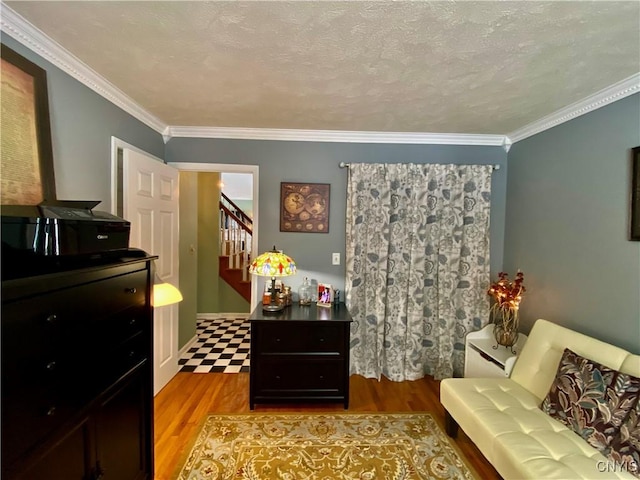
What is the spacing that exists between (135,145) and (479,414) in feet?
10.2

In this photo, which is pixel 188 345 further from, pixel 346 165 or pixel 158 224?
pixel 346 165

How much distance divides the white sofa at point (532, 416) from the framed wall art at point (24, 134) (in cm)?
265

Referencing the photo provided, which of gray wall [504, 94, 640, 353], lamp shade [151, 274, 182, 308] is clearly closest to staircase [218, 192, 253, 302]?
lamp shade [151, 274, 182, 308]

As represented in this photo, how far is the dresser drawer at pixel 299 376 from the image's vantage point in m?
2.33

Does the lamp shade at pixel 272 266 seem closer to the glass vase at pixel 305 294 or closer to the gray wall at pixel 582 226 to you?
the glass vase at pixel 305 294

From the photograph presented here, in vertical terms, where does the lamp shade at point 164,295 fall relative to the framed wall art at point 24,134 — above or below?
below

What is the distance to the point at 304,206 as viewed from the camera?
289 cm

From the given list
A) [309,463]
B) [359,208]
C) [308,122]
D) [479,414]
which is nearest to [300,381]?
[309,463]

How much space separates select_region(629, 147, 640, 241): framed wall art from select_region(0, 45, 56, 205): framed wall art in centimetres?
333

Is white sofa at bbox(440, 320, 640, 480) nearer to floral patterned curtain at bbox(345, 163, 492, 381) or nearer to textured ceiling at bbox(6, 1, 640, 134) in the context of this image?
floral patterned curtain at bbox(345, 163, 492, 381)

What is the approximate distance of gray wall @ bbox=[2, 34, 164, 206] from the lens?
62.7 inches

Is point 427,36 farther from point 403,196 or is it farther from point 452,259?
point 452,259

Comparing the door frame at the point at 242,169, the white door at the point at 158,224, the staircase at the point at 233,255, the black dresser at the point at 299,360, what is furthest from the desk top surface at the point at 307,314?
the staircase at the point at 233,255

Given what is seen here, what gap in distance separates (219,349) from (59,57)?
308cm
